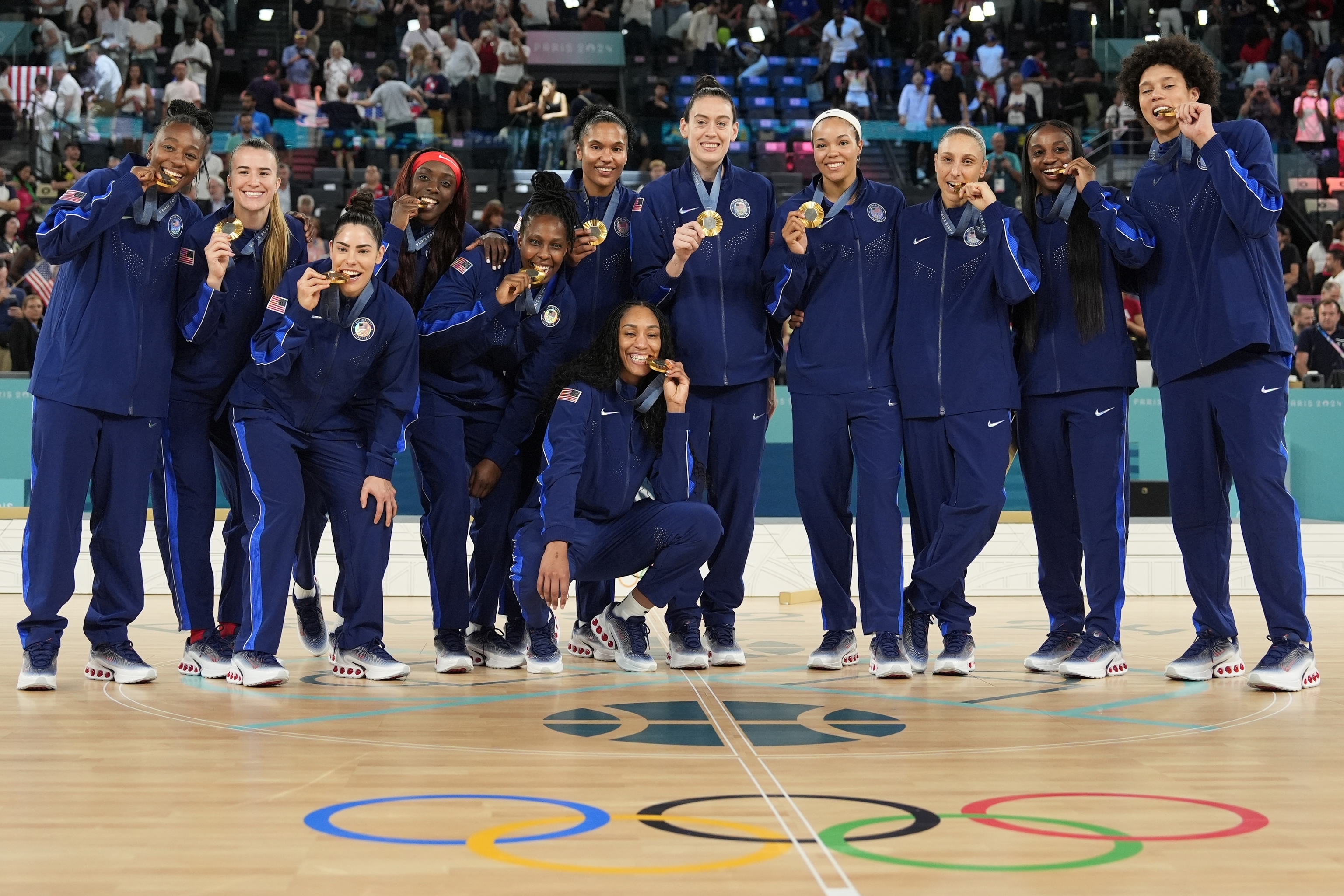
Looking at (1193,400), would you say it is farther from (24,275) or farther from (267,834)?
→ (24,275)

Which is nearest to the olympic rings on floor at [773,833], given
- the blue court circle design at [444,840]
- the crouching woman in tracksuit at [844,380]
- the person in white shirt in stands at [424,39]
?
the blue court circle design at [444,840]

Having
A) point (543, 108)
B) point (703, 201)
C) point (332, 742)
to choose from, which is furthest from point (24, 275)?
point (332, 742)

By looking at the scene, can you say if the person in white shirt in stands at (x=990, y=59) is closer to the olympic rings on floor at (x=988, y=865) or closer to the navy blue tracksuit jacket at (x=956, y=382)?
the navy blue tracksuit jacket at (x=956, y=382)

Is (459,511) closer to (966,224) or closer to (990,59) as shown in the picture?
(966,224)

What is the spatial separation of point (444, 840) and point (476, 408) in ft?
8.55

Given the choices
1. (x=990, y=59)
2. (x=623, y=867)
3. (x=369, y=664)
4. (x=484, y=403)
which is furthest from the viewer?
(x=990, y=59)

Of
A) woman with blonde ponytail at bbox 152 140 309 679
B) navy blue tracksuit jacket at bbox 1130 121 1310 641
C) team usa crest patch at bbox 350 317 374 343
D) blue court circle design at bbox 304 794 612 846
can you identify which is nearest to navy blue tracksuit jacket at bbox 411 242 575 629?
team usa crest patch at bbox 350 317 374 343

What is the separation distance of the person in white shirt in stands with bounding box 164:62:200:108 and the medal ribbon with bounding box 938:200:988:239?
452 inches

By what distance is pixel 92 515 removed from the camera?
172 inches

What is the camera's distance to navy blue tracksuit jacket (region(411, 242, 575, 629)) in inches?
184

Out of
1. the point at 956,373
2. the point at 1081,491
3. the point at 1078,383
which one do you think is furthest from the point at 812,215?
the point at 1081,491

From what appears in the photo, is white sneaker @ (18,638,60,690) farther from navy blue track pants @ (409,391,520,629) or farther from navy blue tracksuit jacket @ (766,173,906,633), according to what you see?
navy blue tracksuit jacket @ (766,173,906,633)

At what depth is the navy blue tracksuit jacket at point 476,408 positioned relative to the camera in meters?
4.67

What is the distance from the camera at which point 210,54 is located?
15.5 meters
